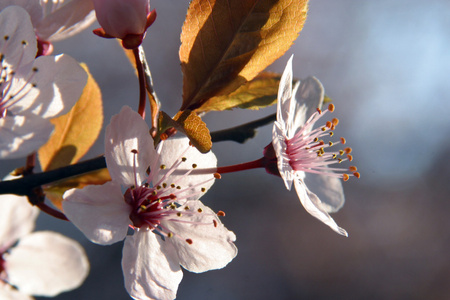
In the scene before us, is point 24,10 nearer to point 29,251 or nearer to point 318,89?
point 318,89

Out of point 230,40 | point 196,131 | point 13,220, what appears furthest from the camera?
point 13,220

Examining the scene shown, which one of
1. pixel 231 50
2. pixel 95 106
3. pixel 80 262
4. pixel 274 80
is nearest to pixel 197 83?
pixel 231 50

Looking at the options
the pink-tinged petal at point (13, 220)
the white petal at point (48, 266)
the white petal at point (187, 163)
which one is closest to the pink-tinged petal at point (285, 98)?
the white petal at point (187, 163)

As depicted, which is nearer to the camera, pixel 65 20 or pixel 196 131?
pixel 196 131

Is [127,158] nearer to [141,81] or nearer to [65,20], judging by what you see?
[141,81]

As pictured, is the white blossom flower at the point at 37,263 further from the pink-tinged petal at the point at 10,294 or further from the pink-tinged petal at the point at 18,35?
the pink-tinged petal at the point at 18,35

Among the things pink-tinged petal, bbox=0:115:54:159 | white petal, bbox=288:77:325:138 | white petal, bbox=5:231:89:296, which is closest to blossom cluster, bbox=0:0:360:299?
pink-tinged petal, bbox=0:115:54:159

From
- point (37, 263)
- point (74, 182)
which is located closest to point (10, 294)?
point (37, 263)
